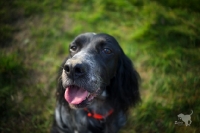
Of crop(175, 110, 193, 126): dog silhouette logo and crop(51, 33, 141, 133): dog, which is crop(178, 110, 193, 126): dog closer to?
crop(175, 110, 193, 126): dog silhouette logo

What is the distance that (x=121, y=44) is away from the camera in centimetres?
517

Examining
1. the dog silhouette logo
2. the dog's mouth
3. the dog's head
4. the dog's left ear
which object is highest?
the dog's head

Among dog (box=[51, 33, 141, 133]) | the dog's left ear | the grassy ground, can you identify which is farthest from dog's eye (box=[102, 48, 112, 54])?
the grassy ground

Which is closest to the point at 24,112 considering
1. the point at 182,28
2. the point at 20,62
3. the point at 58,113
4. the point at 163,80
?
the point at 58,113

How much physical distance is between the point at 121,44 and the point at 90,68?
8.90 feet

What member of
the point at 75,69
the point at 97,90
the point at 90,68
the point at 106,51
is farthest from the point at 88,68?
the point at 106,51

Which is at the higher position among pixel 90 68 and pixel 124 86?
pixel 90 68

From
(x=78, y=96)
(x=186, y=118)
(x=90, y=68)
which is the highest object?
(x=90, y=68)

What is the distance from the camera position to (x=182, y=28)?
16.6 ft

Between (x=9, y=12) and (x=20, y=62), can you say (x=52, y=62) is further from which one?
(x=9, y=12)

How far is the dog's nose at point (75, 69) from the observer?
2.39 meters

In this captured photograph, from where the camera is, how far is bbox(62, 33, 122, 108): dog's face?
2494 mm

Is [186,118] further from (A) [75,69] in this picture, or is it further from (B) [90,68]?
(A) [75,69]

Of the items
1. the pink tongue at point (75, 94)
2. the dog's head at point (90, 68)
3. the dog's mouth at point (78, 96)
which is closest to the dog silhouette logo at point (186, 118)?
the dog's head at point (90, 68)
